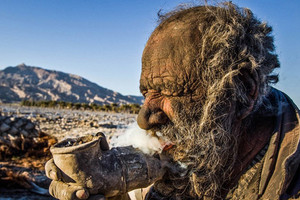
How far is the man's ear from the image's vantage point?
1.59m

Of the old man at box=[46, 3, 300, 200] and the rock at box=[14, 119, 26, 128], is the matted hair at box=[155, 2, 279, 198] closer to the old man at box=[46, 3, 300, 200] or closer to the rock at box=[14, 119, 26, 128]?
the old man at box=[46, 3, 300, 200]

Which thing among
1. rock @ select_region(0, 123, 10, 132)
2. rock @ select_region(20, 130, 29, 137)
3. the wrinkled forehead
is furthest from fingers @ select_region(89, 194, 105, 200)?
rock @ select_region(0, 123, 10, 132)

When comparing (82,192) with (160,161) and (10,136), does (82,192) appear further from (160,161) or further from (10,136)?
(10,136)

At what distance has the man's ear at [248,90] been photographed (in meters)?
1.59

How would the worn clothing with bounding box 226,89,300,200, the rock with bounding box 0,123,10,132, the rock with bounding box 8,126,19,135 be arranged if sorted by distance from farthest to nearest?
the rock with bounding box 8,126,19,135
the rock with bounding box 0,123,10,132
the worn clothing with bounding box 226,89,300,200

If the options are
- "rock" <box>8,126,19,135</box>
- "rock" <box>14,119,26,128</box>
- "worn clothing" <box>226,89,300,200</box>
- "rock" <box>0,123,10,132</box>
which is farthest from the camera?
"rock" <box>14,119,26,128</box>

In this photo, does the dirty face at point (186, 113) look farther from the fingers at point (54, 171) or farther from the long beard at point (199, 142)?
the fingers at point (54, 171)

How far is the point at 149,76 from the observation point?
1.70m

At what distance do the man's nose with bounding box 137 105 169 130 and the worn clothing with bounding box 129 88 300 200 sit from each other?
465mm

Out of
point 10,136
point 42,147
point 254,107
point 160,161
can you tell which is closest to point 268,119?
point 254,107

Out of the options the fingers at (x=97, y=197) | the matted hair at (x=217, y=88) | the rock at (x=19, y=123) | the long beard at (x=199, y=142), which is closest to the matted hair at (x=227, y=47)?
the matted hair at (x=217, y=88)

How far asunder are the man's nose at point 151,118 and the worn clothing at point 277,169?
0.46m

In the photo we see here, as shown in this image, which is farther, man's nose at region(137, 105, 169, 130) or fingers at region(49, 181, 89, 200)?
man's nose at region(137, 105, 169, 130)

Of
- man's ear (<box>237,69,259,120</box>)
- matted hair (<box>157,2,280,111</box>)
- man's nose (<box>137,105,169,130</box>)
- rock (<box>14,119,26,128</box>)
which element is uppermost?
matted hair (<box>157,2,280,111</box>)
